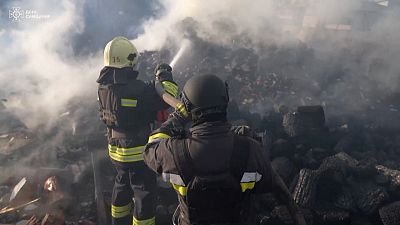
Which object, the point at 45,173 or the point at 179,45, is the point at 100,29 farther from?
the point at 45,173

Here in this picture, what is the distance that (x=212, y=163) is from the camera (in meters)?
2.06

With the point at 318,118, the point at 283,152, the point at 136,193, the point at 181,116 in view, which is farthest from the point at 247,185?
the point at 318,118

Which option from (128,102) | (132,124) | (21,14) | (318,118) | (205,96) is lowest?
(318,118)

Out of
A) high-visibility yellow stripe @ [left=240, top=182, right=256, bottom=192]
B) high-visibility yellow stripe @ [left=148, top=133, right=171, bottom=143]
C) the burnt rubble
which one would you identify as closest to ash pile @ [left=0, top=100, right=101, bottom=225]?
the burnt rubble

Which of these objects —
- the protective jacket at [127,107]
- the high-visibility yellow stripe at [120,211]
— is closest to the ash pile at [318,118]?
the high-visibility yellow stripe at [120,211]

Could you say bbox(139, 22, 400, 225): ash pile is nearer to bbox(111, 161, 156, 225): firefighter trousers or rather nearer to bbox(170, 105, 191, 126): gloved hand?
bbox(111, 161, 156, 225): firefighter trousers

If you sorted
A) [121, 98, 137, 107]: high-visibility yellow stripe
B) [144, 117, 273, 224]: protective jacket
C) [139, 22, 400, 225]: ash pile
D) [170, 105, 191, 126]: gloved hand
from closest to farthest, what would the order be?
[144, 117, 273, 224]: protective jacket < [170, 105, 191, 126]: gloved hand < [121, 98, 137, 107]: high-visibility yellow stripe < [139, 22, 400, 225]: ash pile

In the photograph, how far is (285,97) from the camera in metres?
9.98

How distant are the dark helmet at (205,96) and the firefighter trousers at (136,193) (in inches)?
77.1

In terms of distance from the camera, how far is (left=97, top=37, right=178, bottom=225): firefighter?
12.5 feet

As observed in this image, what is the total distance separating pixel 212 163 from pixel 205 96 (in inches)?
17.4

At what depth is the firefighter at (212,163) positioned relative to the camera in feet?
6.81

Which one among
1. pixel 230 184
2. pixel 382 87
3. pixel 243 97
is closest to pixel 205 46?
pixel 243 97

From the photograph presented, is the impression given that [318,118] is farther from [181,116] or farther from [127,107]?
[181,116]
